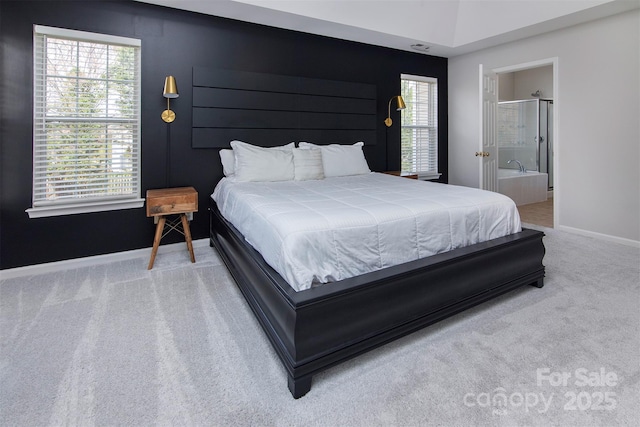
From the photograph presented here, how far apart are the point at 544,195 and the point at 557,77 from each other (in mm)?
2962

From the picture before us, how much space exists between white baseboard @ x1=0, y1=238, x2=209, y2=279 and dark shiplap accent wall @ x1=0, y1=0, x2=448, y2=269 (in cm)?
5

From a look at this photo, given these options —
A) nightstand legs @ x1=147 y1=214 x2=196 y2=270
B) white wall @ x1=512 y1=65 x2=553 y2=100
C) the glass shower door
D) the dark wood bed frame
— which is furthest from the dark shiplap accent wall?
white wall @ x1=512 y1=65 x2=553 y2=100

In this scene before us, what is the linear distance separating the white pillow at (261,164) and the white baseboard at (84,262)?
107 cm

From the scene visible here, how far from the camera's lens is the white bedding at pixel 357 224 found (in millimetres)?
1732

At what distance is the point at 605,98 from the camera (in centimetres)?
383

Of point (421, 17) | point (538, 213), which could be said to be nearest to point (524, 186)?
point (538, 213)

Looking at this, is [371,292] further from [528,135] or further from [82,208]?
[528,135]

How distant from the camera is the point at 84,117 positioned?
3203mm

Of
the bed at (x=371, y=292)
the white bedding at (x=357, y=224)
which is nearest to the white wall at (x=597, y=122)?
the bed at (x=371, y=292)

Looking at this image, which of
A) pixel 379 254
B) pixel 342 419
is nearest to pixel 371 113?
pixel 379 254

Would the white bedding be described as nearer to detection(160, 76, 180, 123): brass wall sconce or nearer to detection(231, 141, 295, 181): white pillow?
detection(231, 141, 295, 181): white pillow

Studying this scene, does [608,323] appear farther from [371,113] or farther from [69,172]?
[69,172]

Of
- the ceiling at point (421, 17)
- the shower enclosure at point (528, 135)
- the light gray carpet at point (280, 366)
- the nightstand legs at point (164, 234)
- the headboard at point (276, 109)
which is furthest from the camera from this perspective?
the shower enclosure at point (528, 135)

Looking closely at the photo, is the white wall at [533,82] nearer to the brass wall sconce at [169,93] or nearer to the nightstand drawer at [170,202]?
the brass wall sconce at [169,93]
